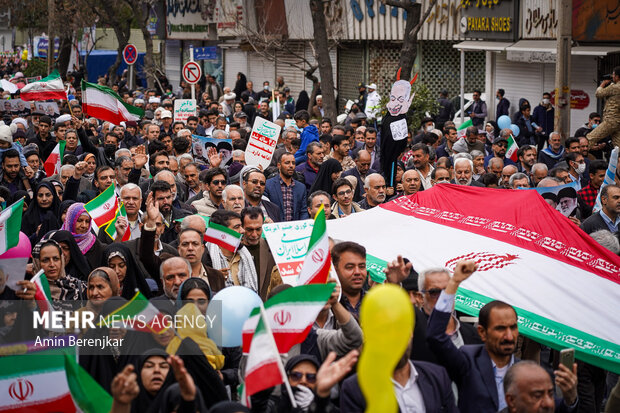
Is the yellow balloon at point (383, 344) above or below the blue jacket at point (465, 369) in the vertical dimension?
above

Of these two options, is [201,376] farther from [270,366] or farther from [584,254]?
[584,254]

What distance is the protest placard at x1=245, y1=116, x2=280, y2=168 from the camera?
12820 millimetres

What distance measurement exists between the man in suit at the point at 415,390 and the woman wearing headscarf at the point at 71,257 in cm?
347

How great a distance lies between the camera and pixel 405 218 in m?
8.66

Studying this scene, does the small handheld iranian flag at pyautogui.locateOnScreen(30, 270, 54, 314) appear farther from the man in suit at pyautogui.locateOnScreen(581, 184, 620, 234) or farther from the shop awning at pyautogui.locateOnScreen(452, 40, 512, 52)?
the shop awning at pyautogui.locateOnScreen(452, 40, 512, 52)

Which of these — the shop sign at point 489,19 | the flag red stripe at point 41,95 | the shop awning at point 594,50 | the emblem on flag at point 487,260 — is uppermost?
the shop sign at point 489,19

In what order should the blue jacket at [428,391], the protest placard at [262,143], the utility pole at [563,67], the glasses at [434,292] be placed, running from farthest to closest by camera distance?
the utility pole at [563,67], the protest placard at [262,143], the glasses at [434,292], the blue jacket at [428,391]

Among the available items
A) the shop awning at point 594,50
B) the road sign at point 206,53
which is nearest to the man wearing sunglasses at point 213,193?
the shop awning at point 594,50

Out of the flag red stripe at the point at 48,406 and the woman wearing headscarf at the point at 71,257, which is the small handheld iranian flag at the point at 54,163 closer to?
the woman wearing headscarf at the point at 71,257

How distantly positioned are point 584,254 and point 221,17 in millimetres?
32334

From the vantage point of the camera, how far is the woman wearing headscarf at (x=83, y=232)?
827cm

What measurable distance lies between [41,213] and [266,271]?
3.14 metres

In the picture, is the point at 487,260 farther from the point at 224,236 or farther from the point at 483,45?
the point at 483,45

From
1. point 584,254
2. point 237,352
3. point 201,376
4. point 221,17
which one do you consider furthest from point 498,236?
point 221,17
